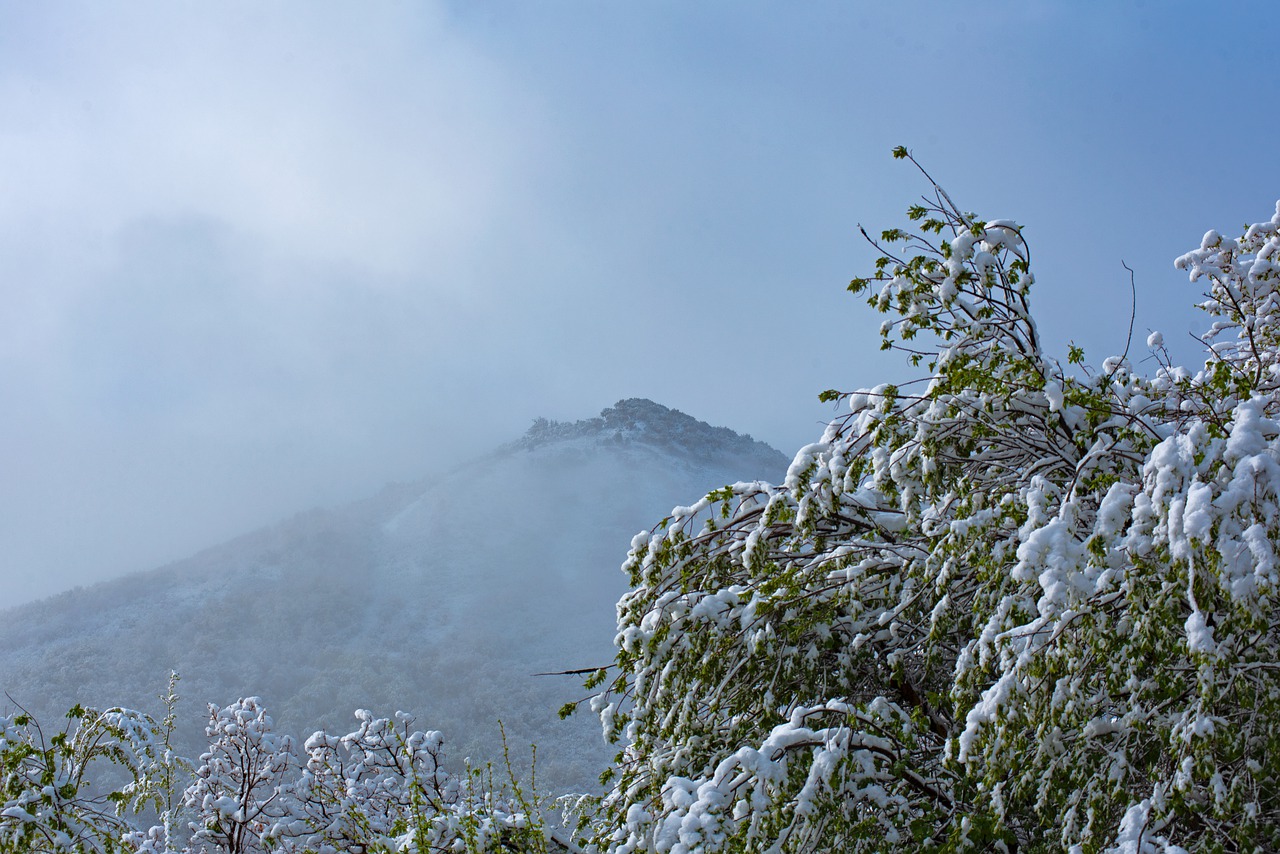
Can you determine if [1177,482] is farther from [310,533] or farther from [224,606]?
[310,533]

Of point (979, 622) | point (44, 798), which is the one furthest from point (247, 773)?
point (979, 622)

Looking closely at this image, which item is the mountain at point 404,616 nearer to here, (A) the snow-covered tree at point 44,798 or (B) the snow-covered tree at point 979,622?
(A) the snow-covered tree at point 44,798

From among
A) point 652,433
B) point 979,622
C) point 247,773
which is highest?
point 652,433

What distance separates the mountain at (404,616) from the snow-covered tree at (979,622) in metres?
25.3

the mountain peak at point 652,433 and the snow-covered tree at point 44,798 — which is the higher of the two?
the mountain peak at point 652,433

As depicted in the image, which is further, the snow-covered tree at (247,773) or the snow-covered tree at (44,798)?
the snow-covered tree at (247,773)

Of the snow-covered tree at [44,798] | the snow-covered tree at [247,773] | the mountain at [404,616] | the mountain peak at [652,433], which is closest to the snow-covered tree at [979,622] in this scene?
the snow-covered tree at [44,798]

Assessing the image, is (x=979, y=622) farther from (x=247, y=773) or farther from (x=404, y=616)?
(x=404, y=616)

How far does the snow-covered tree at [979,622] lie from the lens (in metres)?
3.05

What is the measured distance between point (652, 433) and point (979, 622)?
247ft

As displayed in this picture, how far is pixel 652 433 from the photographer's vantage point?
7956cm

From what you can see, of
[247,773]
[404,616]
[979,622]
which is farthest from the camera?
[404,616]

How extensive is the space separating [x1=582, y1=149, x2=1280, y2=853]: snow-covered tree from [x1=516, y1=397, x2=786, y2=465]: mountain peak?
234 ft

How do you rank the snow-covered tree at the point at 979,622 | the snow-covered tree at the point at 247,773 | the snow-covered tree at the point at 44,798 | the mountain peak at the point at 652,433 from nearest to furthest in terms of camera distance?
1. the snow-covered tree at the point at 979,622
2. the snow-covered tree at the point at 44,798
3. the snow-covered tree at the point at 247,773
4. the mountain peak at the point at 652,433
